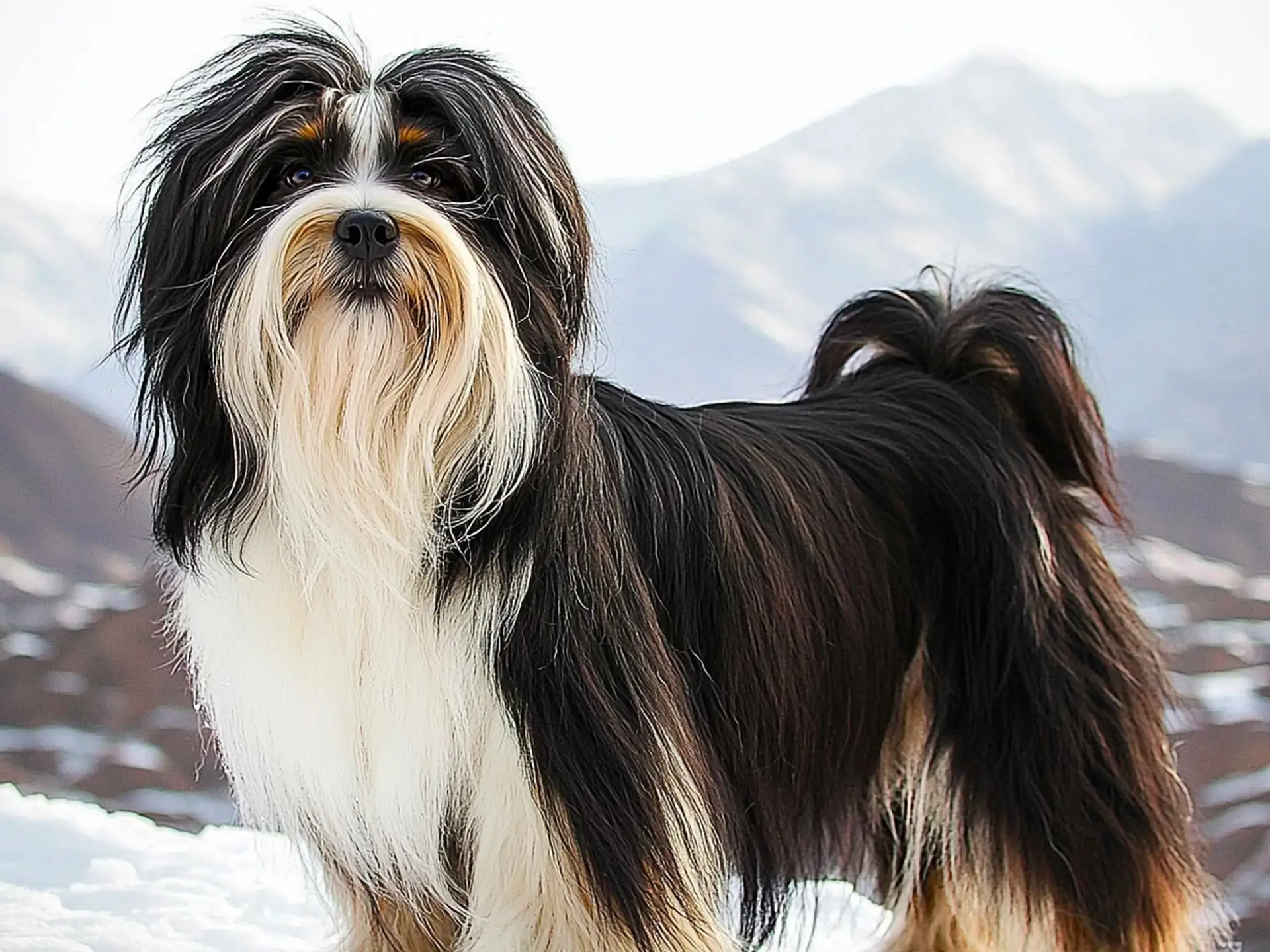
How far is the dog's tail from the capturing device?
2123mm

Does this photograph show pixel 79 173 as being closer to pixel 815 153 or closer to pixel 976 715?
pixel 815 153

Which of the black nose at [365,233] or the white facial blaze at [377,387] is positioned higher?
the black nose at [365,233]

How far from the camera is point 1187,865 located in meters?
2.21

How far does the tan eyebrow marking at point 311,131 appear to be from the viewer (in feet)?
5.35

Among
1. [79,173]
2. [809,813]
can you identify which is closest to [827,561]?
[809,813]

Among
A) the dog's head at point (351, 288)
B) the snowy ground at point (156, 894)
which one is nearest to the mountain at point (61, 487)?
the snowy ground at point (156, 894)

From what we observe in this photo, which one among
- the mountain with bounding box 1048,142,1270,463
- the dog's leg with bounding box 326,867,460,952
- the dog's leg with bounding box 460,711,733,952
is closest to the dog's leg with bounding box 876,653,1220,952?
the dog's leg with bounding box 460,711,733,952

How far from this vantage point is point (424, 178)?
65.0 inches

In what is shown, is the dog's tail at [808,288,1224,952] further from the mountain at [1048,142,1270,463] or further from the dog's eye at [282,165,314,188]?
the mountain at [1048,142,1270,463]

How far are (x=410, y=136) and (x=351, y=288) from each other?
21 centimetres

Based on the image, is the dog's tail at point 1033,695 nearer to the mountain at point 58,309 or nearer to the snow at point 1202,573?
the snow at point 1202,573

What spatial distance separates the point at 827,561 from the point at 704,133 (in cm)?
138

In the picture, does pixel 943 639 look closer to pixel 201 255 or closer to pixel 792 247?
pixel 201 255

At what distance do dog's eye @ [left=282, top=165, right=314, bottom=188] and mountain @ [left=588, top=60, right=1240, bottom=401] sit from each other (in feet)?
5.22
